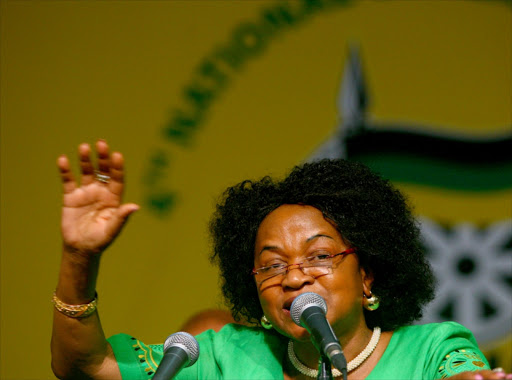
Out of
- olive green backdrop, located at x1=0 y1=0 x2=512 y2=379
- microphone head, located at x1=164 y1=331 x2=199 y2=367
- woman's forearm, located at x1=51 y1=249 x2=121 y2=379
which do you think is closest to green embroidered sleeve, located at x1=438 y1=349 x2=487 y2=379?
microphone head, located at x1=164 y1=331 x2=199 y2=367

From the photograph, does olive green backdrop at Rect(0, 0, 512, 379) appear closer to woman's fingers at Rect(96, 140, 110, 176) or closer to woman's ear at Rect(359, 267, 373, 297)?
woman's ear at Rect(359, 267, 373, 297)

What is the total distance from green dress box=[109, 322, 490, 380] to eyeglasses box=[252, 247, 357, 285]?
0.34 m

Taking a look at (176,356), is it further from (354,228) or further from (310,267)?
(354,228)

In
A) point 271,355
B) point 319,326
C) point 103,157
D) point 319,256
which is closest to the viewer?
point 319,326

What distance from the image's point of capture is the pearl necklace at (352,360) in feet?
7.86

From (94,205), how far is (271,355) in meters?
0.86

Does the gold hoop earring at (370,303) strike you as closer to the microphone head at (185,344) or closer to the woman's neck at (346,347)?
the woman's neck at (346,347)

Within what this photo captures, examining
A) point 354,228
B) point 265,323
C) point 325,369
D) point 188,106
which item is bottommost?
point 265,323

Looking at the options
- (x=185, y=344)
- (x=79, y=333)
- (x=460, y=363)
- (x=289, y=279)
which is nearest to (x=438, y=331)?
(x=460, y=363)

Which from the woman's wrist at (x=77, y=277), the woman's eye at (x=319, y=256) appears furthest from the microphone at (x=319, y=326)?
the woman's wrist at (x=77, y=277)

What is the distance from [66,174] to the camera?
2.09 metres

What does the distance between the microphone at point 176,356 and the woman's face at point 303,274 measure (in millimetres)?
440

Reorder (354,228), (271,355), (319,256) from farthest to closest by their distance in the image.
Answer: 1. (271,355)
2. (354,228)
3. (319,256)

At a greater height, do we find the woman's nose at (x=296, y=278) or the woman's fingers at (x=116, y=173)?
the woman's fingers at (x=116, y=173)
